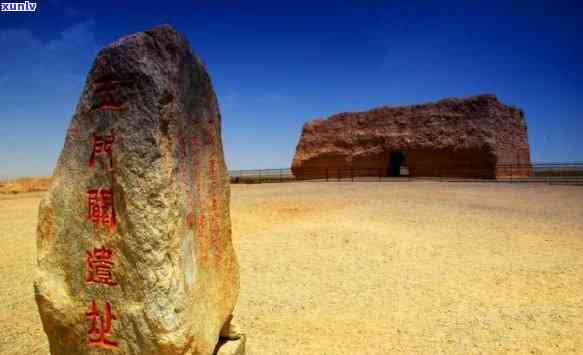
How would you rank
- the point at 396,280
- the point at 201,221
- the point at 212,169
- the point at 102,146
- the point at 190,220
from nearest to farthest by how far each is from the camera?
the point at 102,146, the point at 190,220, the point at 201,221, the point at 212,169, the point at 396,280

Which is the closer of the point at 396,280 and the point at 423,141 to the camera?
the point at 396,280

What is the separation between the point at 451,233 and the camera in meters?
8.26

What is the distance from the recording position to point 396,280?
5.92m

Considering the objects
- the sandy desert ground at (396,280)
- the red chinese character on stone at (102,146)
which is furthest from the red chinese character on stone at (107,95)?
the sandy desert ground at (396,280)

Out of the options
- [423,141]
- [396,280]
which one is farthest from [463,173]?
[396,280]

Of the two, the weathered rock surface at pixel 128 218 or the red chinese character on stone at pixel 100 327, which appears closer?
the weathered rock surface at pixel 128 218

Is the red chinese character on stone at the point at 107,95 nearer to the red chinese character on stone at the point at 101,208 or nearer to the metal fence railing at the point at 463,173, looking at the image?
the red chinese character on stone at the point at 101,208

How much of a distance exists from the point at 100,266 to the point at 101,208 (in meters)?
0.39

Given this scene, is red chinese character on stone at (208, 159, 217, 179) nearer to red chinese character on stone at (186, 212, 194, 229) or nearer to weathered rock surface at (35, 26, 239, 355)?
weathered rock surface at (35, 26, 239, 355)

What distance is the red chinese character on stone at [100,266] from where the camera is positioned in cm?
255

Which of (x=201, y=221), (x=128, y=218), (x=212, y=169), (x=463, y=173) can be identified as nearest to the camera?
(x=128, y=218)

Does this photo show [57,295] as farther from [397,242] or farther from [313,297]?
[397,242]

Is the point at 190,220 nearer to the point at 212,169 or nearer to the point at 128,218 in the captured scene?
the point at 128,218

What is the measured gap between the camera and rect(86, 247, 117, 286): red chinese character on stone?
2549 millimetres
